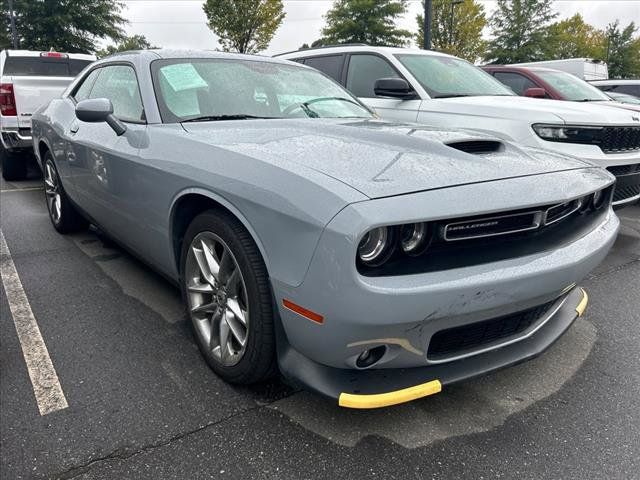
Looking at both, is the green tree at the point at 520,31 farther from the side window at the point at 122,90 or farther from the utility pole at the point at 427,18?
the side window at the point at 122,90

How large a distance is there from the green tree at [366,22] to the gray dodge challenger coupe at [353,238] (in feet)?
81.5

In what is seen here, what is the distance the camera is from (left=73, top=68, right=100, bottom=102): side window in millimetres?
3998

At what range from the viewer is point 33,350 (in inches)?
102

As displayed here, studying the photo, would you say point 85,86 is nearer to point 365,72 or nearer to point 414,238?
point 365,72

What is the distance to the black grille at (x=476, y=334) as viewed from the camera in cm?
184

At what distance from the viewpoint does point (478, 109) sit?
455 centimetres

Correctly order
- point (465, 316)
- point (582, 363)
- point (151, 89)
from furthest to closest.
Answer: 1. point (151, 89)
2. point (582, 363)
3. point (465, 316)

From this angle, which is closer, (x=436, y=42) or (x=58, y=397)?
(x=58, y=397)

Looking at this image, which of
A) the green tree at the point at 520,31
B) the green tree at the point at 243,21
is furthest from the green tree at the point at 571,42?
the green tree at the point at 243,21

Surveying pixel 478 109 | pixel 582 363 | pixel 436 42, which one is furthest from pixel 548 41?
pixel 582 363

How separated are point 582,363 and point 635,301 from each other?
106cm

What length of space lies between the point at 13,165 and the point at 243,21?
23245mm

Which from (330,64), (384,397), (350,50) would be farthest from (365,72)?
(384,397)

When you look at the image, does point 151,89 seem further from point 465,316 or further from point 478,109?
point 478,109
